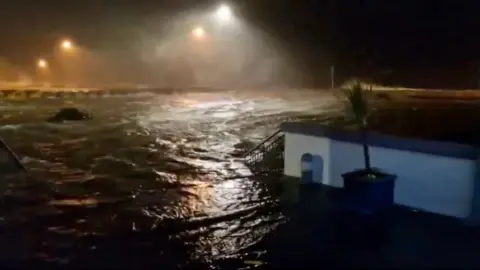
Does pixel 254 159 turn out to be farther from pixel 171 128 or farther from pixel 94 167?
pixel 171 128

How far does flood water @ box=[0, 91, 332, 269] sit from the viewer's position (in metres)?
8.24

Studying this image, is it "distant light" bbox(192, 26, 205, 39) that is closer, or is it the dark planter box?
the dark planter box

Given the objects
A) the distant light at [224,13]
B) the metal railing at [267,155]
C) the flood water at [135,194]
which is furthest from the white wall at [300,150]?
the distant light at [224,13]

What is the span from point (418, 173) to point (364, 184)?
1011 millimetres

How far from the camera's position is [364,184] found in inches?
382

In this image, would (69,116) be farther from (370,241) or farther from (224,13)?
(224,13)

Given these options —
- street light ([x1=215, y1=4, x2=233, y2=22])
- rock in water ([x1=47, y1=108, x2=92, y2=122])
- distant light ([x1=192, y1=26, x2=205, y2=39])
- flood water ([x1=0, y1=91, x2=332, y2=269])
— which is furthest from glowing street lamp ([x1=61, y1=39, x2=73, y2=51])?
flood water ([x1=0, y1=91, x2=332, y2=269])

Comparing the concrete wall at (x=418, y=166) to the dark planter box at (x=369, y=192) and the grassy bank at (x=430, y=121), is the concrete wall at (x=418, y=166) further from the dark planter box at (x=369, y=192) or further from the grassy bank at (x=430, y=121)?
the grassy bank at (x=430, y=121)

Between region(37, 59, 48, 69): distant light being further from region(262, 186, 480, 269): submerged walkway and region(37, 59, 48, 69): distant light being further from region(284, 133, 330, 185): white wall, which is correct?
region(262, 186, 480, 269): submerged walkway

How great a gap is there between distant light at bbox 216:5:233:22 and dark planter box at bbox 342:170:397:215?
Answer: 118 feet

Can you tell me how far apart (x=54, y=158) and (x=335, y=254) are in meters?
10.0

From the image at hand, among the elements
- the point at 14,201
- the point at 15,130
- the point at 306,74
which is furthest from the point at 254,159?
the point at 306,74

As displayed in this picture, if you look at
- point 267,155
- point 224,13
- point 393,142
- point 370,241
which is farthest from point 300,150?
point 224,13

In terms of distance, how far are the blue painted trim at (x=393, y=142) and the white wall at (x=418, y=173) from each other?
0.09 metres
